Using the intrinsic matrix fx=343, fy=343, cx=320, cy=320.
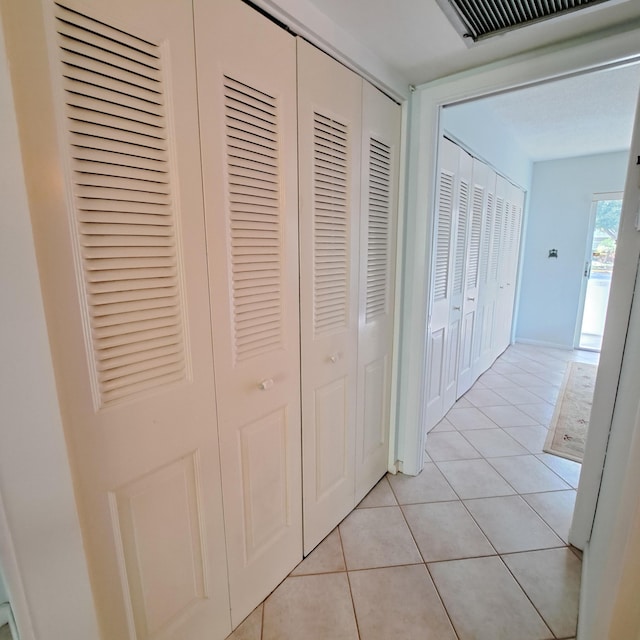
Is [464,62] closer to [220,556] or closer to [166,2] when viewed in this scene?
[166,2]

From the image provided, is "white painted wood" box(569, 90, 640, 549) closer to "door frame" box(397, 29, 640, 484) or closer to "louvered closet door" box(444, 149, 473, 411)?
"door frame" box(397, 29, 640, 484)

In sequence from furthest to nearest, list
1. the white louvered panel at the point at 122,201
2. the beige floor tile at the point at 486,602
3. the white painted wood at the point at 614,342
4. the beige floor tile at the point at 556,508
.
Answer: the beige floor tile at the point at 556,508
the white painted wood at the point at 614,342
the beige floor tile at the point at 486,602
the white louvered panel at the point at 122,201

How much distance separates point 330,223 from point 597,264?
5120mm

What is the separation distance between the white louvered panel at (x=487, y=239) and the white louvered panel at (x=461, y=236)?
1.86ft

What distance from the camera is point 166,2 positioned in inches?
32.2

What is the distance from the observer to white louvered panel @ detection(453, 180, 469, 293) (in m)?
2.57

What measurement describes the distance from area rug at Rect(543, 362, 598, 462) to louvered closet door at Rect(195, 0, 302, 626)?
2.07 meters

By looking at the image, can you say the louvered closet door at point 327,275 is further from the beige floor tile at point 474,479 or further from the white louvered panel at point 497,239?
the white louvered panel at point 497,239

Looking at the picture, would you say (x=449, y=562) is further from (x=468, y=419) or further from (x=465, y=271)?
(x=465, y=271)

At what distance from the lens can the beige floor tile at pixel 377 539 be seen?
153 centimetres

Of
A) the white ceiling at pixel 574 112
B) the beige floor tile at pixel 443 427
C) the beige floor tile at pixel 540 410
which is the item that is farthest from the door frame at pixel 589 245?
the beige floor tile at pixel 443 427

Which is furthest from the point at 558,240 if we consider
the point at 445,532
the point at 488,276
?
the point at 445,532

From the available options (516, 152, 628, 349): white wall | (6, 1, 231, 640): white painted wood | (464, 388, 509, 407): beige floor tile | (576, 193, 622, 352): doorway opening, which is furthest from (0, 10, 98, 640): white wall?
(516, 152, 628, 349): white wall

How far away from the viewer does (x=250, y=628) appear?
1.25 meters
